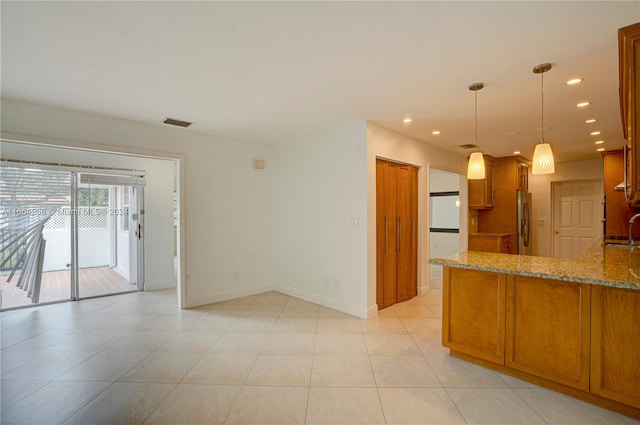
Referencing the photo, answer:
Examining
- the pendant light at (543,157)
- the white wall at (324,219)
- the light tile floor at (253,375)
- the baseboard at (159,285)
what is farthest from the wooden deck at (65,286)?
the pendant light at (543,157)

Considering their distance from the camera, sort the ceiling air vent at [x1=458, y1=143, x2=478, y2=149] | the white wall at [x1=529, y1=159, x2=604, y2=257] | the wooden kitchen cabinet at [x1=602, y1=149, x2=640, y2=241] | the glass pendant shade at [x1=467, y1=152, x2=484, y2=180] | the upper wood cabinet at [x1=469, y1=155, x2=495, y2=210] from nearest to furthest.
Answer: the glass pendant shade at [x1=467, y1=152, x2=484, y2=180]
the ceiling air vent at [x1=458, y1=143, x2=478, y2=149]
the wooden kitchen cabinet at [x1=602, y1=149, x2=640, y2=241]
the upper wood cabinet at [x1=469, y1=155, x2=495, y2=210]
the white wall at [x1=529, y1=159, x2=604, y2=257]

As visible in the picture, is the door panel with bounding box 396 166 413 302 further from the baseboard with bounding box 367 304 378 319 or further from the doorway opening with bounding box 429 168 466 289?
the doorway opening with bounding box 429 168 466 289

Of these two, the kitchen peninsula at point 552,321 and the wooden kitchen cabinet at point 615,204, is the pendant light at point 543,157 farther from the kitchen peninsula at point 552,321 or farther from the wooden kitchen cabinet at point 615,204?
the wooden kitchen cabinet at point 615,204

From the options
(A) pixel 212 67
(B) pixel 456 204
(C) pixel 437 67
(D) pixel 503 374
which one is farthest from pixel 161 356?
(B) pixel 456 204

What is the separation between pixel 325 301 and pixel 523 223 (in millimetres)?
4710

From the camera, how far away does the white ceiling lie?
5.59ft

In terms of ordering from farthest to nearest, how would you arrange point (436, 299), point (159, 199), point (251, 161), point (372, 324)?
point (159, 199) < point (251, 161) < point (436, 299) < point (372, 324)

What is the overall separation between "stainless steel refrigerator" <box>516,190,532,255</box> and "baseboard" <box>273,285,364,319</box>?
4269 mm

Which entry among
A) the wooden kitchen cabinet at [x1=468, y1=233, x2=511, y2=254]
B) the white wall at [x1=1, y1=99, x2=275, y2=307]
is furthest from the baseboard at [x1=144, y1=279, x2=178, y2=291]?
the wooden kitchen cabinet at [x1=468, y1=233, x2=511, y2=254]

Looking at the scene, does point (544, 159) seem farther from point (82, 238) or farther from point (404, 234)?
point (82, 238)

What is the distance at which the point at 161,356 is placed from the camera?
8.98ft

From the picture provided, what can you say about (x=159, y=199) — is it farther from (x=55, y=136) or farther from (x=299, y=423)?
(x=299, y=423)

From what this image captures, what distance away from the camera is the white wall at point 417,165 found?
370 cm

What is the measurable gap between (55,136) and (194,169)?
150 centimetres
